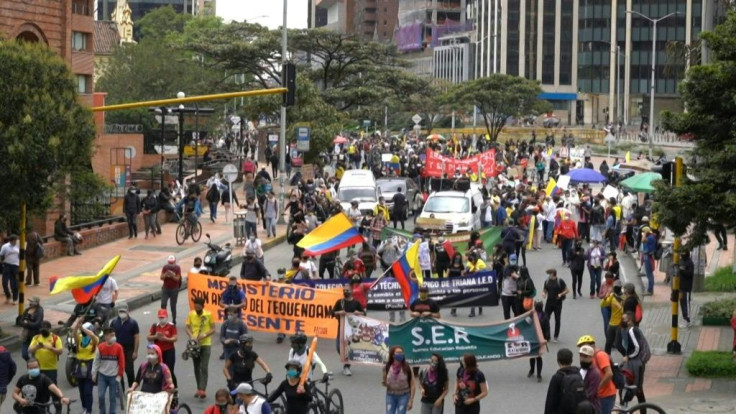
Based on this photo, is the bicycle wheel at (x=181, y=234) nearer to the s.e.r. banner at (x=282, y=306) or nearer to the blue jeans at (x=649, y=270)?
the blue jeans at (x=649, y=270)

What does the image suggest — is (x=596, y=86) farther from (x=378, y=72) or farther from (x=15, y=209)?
(x=15, y=209)

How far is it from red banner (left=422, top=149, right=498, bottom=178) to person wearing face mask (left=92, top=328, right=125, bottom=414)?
1393 inches

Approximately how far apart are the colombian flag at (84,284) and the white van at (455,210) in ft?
57.8

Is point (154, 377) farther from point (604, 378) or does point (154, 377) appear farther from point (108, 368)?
point (604, 378)

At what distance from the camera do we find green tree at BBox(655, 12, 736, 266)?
19844 millimetres

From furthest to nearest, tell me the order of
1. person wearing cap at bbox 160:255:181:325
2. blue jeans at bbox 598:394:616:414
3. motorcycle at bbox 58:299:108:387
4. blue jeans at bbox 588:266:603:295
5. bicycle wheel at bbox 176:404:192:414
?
1. blue jeans at bbox 588:266:603:295
2. person wearing cap at bbox 160:255:181:325
3. motorcycle at bbox 58:299:108:387
4. bicycle wheel at bbox 176:404:192:414
5. blue jeans at bbox 598:394:616:414

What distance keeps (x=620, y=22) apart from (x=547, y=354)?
122 metres

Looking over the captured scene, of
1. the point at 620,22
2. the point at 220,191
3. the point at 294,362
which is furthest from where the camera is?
the point at 620,22

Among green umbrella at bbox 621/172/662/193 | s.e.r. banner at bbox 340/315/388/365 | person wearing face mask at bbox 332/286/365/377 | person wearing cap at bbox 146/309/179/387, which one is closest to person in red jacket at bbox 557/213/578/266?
green umbrella at bbox 621/172/662/193

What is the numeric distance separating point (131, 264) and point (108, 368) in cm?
1693

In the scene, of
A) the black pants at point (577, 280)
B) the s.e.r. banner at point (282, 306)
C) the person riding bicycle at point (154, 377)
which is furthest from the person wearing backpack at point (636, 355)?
the black pants at point (577, 280)

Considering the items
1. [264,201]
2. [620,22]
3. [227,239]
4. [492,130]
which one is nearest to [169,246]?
[227,239]

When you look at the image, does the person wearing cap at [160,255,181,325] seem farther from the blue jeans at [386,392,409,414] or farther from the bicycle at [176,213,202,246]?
the bicycle at [176,213,202,246]

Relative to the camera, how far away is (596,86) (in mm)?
144000
